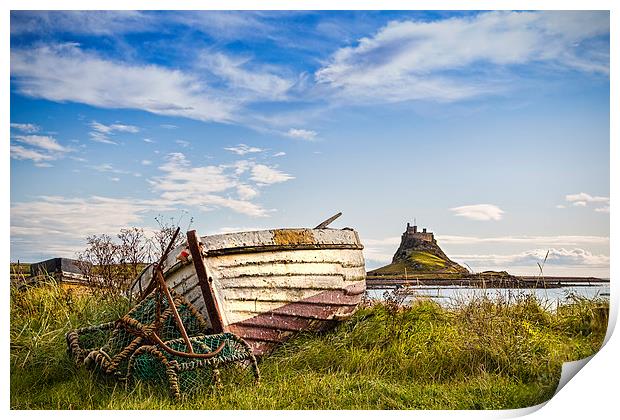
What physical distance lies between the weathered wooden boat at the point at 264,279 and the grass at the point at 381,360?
0.25 metres

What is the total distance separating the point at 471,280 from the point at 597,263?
129cm

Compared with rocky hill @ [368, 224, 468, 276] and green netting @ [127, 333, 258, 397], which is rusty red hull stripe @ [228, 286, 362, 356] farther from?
rocky hill @ [368, 224, 468, 276]

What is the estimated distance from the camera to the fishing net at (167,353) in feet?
17.1

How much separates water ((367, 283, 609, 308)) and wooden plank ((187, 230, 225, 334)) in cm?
202

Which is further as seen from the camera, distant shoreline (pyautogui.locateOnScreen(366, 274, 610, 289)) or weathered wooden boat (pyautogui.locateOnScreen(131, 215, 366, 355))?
distant shoreline (pyautogui.locateOnScreen(366, 274, 610, 289))

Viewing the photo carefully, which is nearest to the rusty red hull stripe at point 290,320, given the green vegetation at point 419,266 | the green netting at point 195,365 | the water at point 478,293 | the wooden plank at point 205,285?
the wooden plank at point 205,285

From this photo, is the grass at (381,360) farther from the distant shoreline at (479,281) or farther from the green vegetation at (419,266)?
the green vegetation at (419,266)

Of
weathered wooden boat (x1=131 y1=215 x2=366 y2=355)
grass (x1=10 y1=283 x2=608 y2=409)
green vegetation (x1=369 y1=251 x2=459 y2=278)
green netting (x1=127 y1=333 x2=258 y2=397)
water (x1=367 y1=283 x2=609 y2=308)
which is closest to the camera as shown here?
green netting (x1=127 y1=333 x2=258 y2=397)

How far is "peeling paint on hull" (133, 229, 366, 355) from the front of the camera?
5680 millimetres

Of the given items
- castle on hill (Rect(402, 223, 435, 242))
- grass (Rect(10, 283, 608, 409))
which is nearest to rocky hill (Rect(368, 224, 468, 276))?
castle on hill (Rect(402, 223, 435, 242))

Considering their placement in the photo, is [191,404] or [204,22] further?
[204,22]
